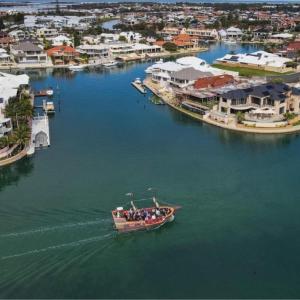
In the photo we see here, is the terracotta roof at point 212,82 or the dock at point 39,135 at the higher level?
the terracotta roof at point 212,82

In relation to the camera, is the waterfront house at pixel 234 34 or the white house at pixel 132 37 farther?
the waterfront house at pixel 234 34

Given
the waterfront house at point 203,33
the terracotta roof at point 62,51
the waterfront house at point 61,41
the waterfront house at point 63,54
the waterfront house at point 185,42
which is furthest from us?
the waterfront house at point 203,33

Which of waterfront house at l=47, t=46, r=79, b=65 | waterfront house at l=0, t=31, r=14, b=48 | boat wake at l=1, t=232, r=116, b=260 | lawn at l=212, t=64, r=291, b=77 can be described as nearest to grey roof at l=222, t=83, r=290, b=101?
lawn at l=212, t=64, r=291, b=77

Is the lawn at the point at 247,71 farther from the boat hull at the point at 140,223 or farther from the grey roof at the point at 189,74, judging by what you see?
the boat hull at the point at 140,223

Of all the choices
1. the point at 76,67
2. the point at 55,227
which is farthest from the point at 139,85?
the point at 55,227

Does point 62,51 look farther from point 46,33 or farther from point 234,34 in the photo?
point 234,34

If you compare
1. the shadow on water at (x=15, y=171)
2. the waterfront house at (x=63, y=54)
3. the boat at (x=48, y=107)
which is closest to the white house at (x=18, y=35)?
the waterfront house at (x=63, y=54)

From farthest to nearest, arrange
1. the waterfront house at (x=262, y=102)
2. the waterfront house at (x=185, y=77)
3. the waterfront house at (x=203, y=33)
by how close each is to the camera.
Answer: the waterfront house at (x=203, y=33) → the waterfront house at (x=185, y=77) → the waterfront house at (x=262, y=102)
